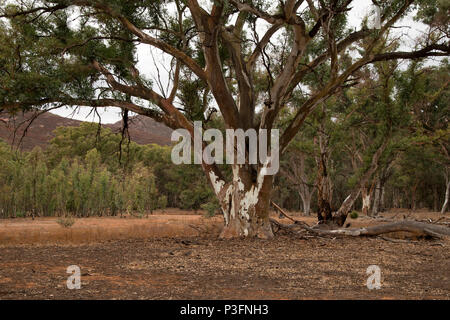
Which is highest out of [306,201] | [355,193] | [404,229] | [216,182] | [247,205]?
[216,182]

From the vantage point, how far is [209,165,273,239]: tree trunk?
9.41m

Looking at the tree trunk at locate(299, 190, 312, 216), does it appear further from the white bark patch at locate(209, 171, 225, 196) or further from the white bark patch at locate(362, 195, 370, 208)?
the white bark patch at locate(209, 171, 225, 196)

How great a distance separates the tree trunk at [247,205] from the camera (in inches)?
370

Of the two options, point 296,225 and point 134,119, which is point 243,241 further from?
point 134,119

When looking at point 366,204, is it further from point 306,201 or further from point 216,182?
point 216,182

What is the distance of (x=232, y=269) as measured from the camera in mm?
5781

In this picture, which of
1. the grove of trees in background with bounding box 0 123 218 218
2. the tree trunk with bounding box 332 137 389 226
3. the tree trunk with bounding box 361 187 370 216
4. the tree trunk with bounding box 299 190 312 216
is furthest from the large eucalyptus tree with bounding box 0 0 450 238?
the tree trunk with bounding box 299 190 312 216

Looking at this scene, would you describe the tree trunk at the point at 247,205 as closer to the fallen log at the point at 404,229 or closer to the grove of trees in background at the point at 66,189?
the fallen log at the point at 404,229

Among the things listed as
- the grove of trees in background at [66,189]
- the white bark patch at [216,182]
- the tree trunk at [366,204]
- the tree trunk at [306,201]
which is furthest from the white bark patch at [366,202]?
the white bark patch at [216,182]

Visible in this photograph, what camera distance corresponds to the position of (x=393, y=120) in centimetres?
1277

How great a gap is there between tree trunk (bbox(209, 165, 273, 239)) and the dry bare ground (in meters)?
0.50

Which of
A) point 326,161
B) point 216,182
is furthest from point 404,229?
point 216,182

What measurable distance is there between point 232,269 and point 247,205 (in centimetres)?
371

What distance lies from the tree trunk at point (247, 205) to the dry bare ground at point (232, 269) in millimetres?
496
